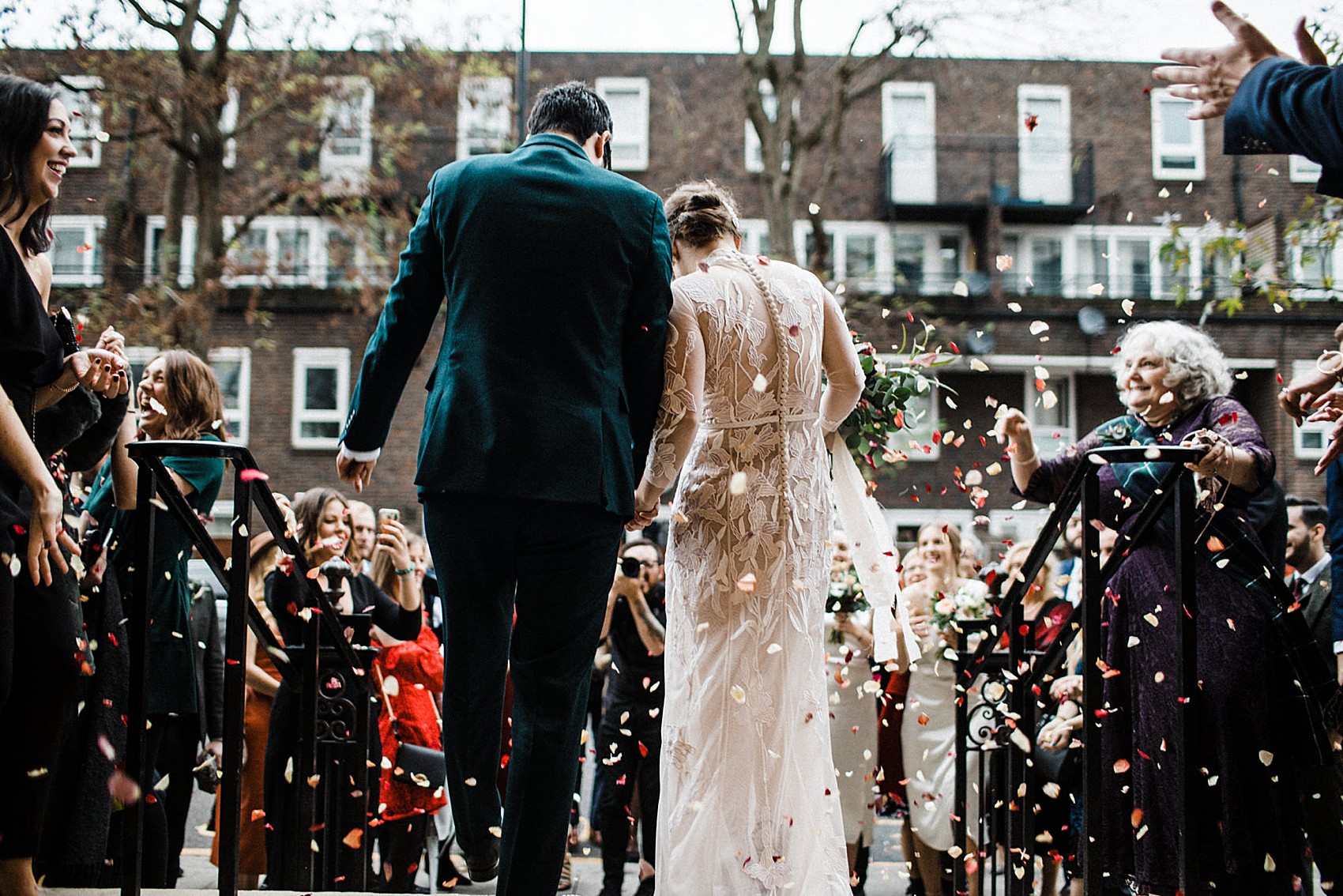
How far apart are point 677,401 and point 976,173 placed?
68.9 ft

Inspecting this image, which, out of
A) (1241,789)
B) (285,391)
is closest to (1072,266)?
(285,391)

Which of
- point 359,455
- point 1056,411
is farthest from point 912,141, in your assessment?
point 359,455

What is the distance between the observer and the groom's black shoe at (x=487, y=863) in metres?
2.88

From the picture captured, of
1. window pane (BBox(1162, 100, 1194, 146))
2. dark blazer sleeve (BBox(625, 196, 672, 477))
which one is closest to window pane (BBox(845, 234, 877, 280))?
window pane (BBox(1162, 100, 1194, 146))

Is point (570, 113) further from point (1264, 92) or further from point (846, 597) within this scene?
point (846, 597)

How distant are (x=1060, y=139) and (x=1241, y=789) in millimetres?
21265

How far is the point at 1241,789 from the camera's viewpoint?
3627 millimetres

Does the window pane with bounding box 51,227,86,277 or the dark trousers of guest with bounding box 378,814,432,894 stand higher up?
the window pane with bounding box 51,227,86,277

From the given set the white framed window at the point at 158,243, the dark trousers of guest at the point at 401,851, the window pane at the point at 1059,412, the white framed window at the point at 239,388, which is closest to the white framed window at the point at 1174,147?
the window pane at the point at 1059,412

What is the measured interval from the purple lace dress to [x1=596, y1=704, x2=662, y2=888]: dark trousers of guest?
239 cm

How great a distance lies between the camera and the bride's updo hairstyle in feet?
12.1

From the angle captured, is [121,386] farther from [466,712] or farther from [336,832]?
[336,832]

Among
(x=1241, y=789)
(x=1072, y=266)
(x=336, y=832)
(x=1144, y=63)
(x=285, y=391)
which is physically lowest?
(x=336, y=832)

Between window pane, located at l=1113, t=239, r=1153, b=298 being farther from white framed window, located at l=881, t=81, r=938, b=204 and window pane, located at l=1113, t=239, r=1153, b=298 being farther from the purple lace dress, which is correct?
the purple lace dress
